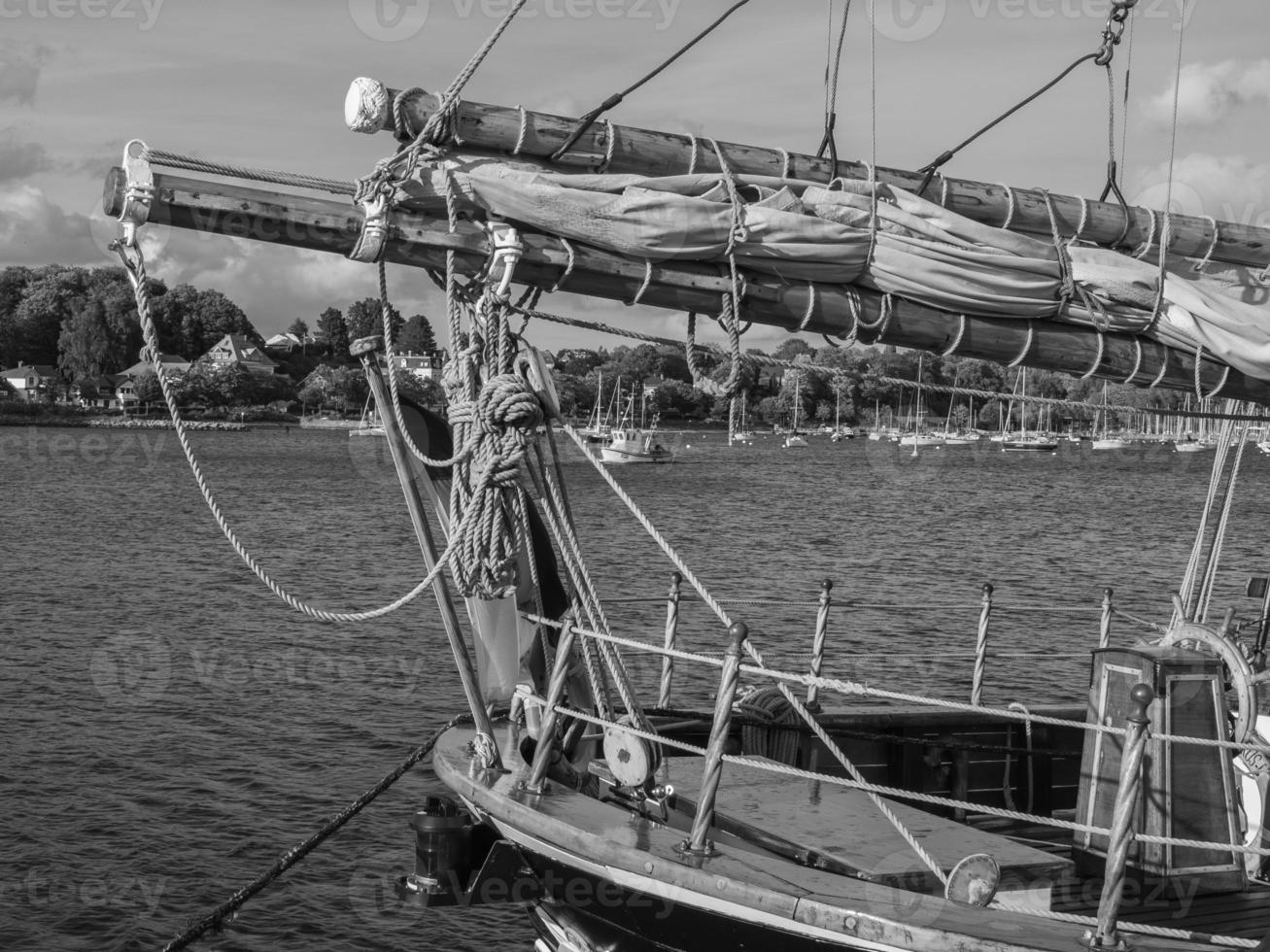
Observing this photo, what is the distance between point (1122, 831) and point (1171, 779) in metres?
1.39

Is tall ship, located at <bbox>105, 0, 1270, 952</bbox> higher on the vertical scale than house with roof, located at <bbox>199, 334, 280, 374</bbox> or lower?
lower

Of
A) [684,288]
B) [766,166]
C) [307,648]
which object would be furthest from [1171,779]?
[307,648]

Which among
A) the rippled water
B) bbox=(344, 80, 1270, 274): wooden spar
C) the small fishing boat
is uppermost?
bbox=(344, 80, 1270, 274): wooden spar

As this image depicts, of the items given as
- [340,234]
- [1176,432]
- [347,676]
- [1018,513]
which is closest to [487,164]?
[340,234]

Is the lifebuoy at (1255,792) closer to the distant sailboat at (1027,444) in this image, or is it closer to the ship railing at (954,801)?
the ship railing at (954,801)

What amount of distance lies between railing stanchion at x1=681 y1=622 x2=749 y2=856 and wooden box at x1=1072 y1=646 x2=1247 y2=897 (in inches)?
85.4

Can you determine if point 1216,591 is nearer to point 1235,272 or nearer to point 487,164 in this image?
point 1235,272

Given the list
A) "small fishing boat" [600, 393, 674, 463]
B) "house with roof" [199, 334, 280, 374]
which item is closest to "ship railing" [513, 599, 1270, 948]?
"small fishing boat" [600, 393, 674, 463]

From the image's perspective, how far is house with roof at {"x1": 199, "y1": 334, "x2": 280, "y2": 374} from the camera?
616 ft

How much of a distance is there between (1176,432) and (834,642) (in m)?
183

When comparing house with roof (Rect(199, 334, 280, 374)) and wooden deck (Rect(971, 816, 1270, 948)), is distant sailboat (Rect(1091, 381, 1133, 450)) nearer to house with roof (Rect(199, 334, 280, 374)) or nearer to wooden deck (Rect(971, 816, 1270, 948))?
house with roof (Rect(199, 334, 280, 374))

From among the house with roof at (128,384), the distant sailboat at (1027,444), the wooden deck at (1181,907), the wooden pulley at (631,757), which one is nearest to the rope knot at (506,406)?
the wooden pulley at (631,757)

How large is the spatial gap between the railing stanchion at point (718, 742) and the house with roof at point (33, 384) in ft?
613

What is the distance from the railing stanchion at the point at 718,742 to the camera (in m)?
6.73
